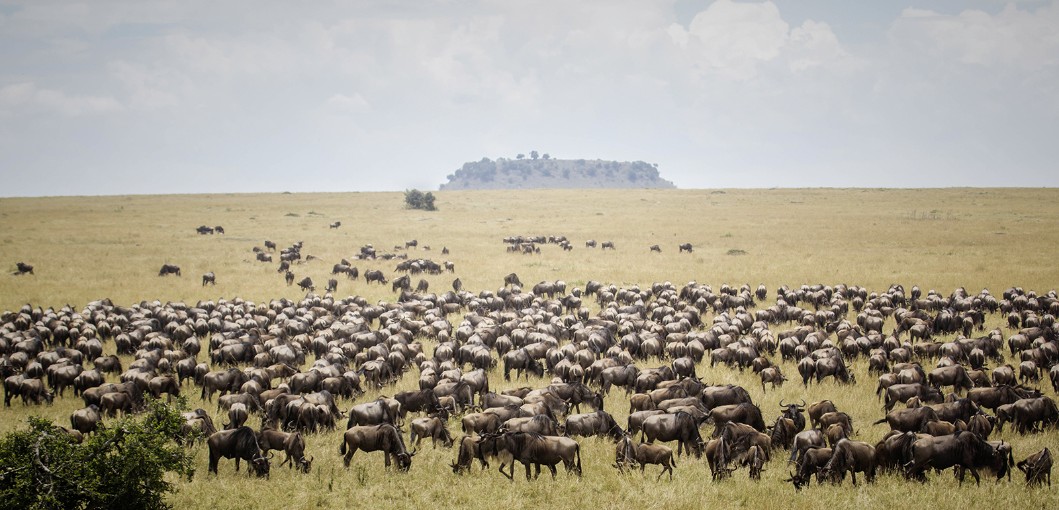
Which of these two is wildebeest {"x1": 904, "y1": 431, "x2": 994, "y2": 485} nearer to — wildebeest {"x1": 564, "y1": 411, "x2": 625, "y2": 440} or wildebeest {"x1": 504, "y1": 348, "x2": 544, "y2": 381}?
wildebeest {"x1": 564, "y1": 411, "x2": 625, "y2": 440}

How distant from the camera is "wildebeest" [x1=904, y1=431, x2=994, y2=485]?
436 inches

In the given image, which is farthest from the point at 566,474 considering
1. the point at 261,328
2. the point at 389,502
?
the point at 261,328

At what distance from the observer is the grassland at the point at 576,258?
36.0 feet

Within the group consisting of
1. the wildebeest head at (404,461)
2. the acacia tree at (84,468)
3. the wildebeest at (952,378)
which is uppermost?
the acacia tree at (84,468)

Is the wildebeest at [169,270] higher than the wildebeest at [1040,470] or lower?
higher

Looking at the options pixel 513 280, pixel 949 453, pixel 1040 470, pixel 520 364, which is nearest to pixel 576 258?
pixel 513 280

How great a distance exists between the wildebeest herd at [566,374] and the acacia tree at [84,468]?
7.44 ft

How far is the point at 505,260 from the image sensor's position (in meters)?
45.0

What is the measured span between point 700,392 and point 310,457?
886 centimetres

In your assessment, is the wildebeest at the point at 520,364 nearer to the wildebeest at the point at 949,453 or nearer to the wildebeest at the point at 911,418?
the wildebeest at the point at 911,418

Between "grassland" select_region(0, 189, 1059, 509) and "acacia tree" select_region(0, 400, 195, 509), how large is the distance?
1.34 meters

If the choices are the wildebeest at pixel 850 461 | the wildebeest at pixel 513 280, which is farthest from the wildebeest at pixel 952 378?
the wildebeest at pixel 513 280

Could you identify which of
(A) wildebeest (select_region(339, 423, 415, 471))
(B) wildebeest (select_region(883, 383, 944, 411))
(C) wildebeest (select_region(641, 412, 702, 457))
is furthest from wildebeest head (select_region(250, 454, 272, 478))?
(B) wildebeest (select_region(883, 383, 944, 411))

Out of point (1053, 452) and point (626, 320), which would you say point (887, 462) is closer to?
point (1053, 452)
